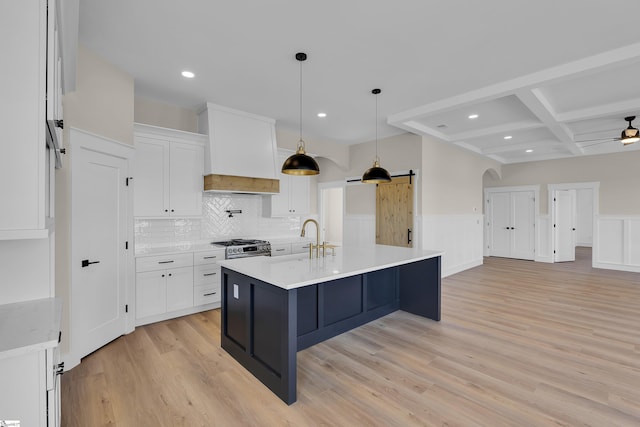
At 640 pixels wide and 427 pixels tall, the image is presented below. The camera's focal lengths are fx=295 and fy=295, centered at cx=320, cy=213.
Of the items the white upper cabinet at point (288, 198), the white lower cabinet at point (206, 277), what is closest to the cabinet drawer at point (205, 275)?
the white lower cabinet at point (206, 277)

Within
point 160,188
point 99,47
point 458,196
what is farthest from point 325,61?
point 458,196

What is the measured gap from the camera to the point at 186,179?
4.24 meters

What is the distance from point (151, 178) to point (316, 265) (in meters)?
2.68

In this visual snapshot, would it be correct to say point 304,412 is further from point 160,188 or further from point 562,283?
point 562,283

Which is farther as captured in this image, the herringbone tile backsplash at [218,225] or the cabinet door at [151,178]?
the herringbone tile backsplash at [218,225]

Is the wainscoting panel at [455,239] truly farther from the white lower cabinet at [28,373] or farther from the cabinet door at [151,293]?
the white lower cabinet at [28,373]

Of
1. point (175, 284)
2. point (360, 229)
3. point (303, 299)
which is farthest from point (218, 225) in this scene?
point (360, 229)

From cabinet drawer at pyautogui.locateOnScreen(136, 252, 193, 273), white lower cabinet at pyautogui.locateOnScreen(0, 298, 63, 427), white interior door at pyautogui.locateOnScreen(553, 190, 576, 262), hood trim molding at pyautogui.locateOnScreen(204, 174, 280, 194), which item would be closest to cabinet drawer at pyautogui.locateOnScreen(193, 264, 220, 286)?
cabinet drawer at pyautogui.locateOnScreen(136, 252, 193, 273)

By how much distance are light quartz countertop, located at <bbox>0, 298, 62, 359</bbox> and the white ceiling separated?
2.21m

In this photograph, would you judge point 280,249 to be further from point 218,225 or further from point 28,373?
point 28,373

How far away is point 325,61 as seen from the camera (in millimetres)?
3121

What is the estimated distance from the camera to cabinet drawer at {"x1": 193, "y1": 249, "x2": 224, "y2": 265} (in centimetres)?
398

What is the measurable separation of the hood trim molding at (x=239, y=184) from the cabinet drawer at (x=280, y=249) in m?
0.90

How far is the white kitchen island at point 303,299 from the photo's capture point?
87.5 inches
